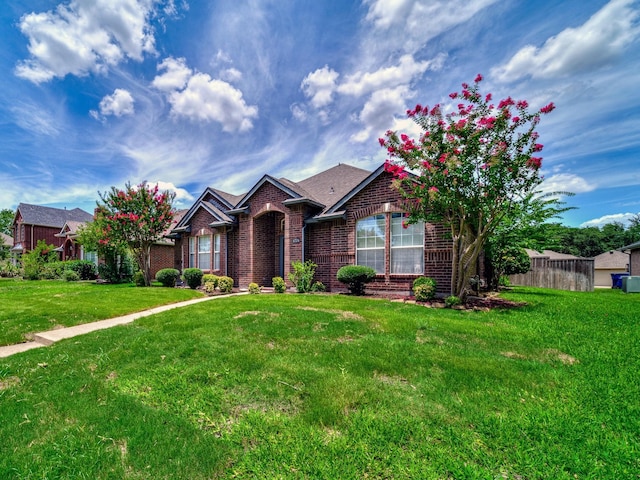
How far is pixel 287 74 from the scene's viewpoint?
11.6 metres

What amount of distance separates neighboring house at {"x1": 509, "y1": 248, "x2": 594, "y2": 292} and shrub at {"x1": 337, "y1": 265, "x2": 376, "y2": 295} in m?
10.0

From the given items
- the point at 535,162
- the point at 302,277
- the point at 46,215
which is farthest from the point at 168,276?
the point at 46,215

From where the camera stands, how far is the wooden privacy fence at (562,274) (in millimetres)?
15594

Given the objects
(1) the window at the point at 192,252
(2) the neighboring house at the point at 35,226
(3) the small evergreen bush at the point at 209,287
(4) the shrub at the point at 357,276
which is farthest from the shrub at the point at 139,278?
(2) the neighboring house at the point at 35,226

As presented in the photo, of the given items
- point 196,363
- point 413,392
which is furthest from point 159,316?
point 413,392

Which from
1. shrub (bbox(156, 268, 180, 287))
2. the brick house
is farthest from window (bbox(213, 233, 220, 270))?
shrub (bbox(156, 268, 180, 287))

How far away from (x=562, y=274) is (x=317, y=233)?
14.2 metres

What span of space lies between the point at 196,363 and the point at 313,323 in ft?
8.35

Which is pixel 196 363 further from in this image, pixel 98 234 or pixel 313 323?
pixel 98 234

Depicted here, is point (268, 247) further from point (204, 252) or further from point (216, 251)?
point (204, 252)

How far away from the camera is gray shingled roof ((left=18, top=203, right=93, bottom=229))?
36600 mm

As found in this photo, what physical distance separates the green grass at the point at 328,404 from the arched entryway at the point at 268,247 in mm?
8673

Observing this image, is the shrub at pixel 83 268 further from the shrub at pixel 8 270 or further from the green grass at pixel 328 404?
the green grass at pixel 328 404

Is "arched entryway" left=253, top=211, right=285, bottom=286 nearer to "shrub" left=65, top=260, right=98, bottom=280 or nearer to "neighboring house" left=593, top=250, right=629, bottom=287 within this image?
"shrub" left=65, top=260, right=98, bottom=280
